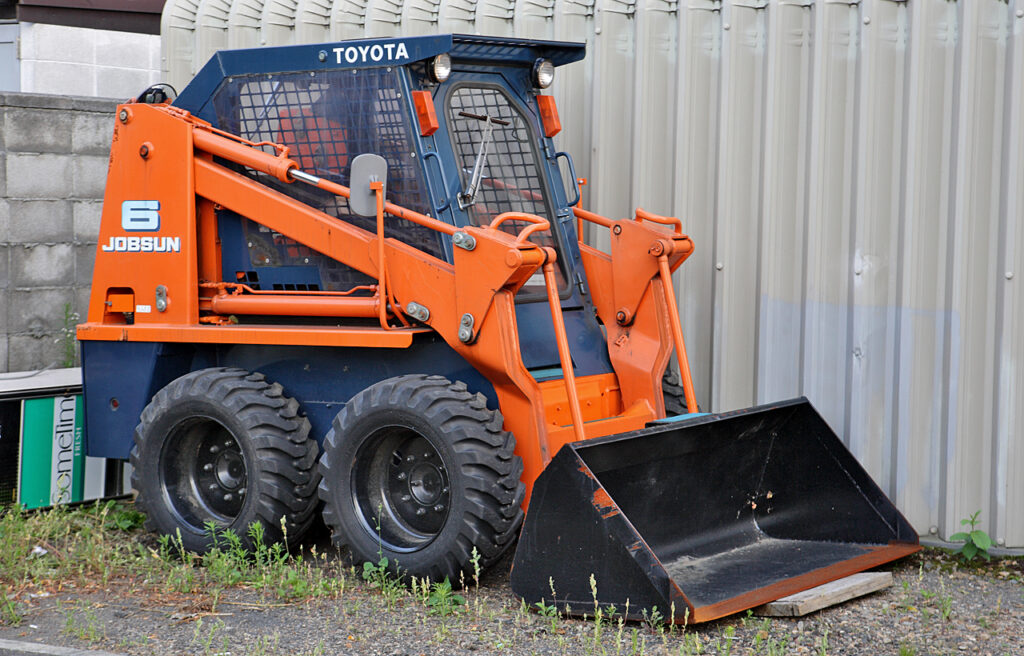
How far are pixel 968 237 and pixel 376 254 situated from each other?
9.79ft

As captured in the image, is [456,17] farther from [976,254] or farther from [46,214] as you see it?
[976,254]

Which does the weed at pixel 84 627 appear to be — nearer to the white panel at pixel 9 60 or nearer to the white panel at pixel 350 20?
the white panel at pixel 350 20

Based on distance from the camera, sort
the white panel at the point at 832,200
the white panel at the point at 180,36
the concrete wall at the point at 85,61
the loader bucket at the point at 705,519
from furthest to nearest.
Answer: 1. the concrete wall at the point at 85,61
2. the white panel at the point at 180,36
3. the white panel at the point at 832,200
4. the loader bucket at the point at 705,519

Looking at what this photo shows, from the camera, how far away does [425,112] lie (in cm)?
602

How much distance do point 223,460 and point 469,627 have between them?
1.90 m

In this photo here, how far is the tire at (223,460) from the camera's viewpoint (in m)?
6.10

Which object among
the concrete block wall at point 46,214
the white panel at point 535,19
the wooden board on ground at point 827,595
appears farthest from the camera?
the concrete block wall at point 46,214

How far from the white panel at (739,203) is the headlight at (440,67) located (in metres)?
1.74

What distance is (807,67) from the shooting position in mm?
6762

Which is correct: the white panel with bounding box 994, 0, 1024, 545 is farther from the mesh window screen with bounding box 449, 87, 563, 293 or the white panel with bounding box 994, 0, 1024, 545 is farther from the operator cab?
the mesh window screen with bounding box 449, 87, 563, 293

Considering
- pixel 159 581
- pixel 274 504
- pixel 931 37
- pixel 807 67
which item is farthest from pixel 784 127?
pixel 159 581

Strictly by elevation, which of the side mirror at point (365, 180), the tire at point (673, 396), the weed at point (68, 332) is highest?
the side mirror at point (365, 180)

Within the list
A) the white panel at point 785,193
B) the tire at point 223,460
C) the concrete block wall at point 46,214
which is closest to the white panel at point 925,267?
the white panel at point 785,193

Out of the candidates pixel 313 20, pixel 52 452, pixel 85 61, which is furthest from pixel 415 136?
pixel 85 61
